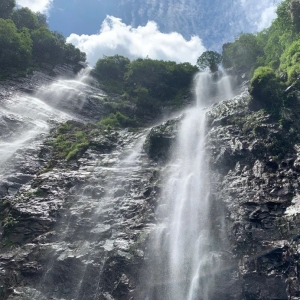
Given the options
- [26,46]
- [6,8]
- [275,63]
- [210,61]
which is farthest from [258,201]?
[6,8]

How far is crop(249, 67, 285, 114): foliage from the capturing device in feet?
81.2

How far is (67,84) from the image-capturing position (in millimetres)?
40188

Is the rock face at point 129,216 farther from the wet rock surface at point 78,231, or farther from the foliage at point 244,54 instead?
the foliage at point 244,54

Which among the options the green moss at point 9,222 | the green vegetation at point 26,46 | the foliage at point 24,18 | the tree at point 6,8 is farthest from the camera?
the foliage at point 24,18

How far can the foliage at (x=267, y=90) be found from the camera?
81.2ft

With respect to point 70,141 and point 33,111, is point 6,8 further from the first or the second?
point 70,141

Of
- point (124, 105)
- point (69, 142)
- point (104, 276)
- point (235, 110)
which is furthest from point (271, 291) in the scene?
point (124, 105)

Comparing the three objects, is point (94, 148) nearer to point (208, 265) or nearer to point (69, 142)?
point (69, 142)

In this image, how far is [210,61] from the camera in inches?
1962

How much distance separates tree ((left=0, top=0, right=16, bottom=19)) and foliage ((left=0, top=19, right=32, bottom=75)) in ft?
35.6

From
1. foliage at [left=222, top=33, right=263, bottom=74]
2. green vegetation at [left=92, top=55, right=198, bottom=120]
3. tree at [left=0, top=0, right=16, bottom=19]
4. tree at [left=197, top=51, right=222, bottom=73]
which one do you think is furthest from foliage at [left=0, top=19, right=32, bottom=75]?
foliage at [left=222, top=33, right=263, bottom=74]

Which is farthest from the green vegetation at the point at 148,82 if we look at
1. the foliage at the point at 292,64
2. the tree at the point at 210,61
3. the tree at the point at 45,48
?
the foliage at the point at 292,64

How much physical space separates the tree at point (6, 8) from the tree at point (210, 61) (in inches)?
1087

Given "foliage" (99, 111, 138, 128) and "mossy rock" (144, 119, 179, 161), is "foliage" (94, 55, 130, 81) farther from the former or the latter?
"mossy rock" (144, 119, 179, 161)
